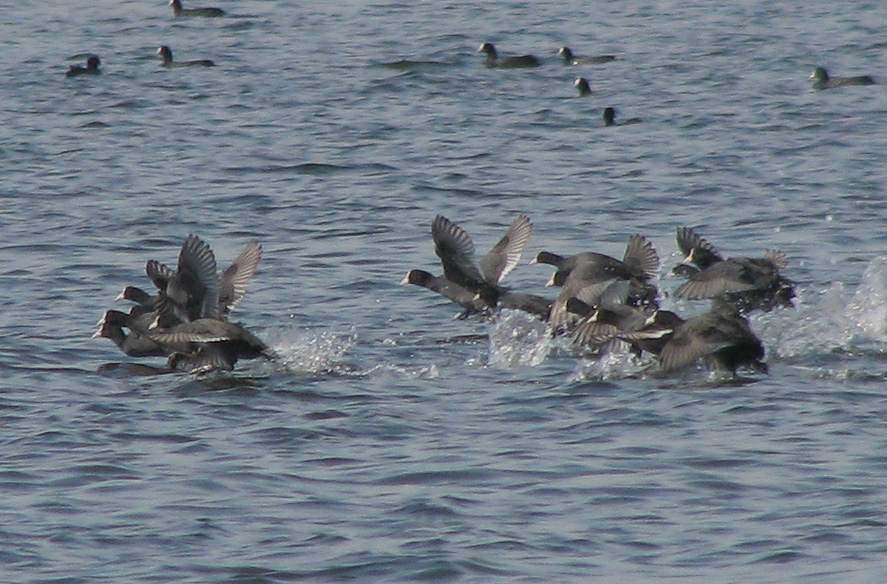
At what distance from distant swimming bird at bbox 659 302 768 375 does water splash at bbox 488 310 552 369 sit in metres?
1.05

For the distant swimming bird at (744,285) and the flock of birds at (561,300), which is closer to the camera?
the flock of birds at (561,300)

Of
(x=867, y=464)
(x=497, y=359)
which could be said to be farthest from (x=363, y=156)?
(x=867, y=464)

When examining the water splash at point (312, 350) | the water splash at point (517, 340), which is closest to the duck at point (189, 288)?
the water splash at point (312, 350)

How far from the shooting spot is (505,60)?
88.5 feet

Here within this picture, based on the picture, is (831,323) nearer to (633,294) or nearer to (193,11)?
(633,294)

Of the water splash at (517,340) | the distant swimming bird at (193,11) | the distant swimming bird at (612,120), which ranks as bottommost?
the water splash at (517,340)

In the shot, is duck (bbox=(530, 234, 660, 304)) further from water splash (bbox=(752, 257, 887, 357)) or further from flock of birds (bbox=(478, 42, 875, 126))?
flock of birds (bbox=(478, 42, 875, 126))

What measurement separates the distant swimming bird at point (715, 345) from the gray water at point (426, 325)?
15 centimetres

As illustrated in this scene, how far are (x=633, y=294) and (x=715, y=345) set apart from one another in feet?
7.19

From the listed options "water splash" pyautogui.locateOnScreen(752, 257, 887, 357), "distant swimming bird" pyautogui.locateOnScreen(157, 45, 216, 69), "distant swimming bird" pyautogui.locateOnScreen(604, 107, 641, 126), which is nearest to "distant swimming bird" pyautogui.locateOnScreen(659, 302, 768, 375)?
"water splash" pyautogui.locateOnScreen(752, 257, 887, 357)

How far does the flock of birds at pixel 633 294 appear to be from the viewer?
11914 millimetres

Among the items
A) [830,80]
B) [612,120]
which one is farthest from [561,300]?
[830,80]

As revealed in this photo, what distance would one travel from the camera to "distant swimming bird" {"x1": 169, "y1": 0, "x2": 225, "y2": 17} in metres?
33.8

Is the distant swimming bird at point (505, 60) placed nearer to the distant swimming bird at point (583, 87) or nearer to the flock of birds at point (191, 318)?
the distant swimming bird at point (583, 87)
